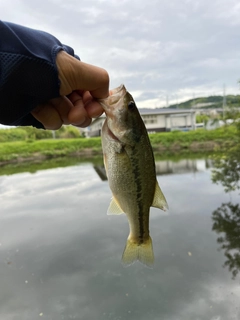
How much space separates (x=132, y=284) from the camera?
5969mm

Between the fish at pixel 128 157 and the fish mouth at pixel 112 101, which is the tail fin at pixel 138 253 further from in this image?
the fish mouth at pixel 112 101

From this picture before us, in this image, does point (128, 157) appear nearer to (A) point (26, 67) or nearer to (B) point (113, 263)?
(A) point (26, 67)

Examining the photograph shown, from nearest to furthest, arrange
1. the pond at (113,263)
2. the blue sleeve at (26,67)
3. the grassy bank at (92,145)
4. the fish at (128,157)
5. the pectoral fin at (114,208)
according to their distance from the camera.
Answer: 1. the blue sleeve at (26,67)
2. the fish at (128,157)
3. the pectoral fin at (114,208)
4. the pond at (113,263)
5. the grassy bank at (92,145)

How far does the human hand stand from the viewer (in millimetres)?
1774

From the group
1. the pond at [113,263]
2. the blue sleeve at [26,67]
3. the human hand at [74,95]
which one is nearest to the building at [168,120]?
the pond at [113,263]

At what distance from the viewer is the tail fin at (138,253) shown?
2.20 m

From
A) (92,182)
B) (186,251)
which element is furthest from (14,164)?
(186,251)

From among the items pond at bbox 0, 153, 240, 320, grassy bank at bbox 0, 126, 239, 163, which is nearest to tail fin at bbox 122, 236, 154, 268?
pond at bbox 0, 153, 240, 320

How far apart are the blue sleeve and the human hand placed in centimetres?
7

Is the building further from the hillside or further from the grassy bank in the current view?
the hillside

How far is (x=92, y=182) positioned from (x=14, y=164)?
14.4 m

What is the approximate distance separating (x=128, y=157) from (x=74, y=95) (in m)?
0.69

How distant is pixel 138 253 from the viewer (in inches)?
87.4

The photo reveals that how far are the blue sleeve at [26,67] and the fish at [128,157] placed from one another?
1.46 feet
